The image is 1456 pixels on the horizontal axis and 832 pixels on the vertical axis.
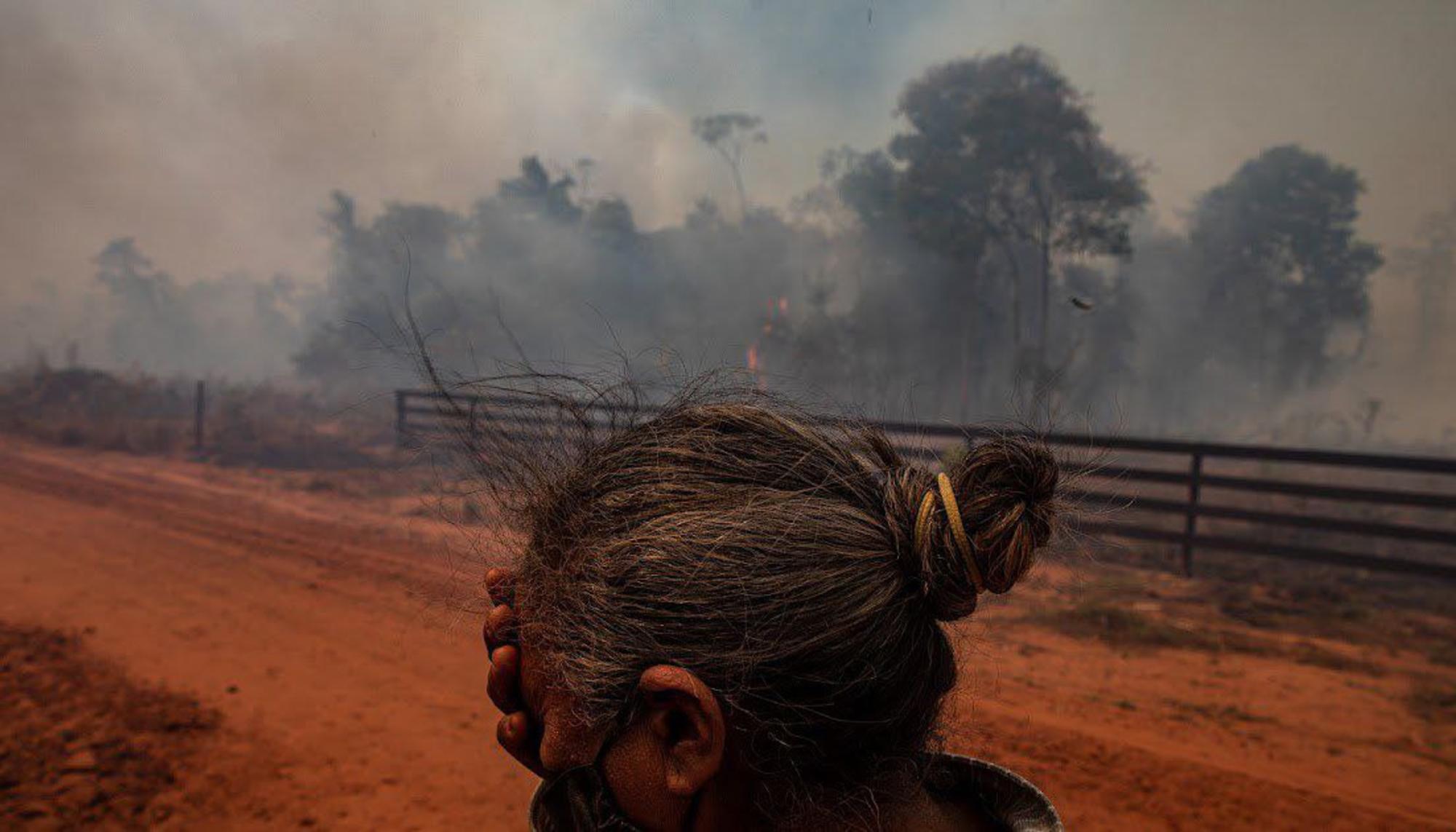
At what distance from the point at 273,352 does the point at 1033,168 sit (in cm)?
7003

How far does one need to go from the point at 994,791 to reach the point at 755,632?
2.24ft

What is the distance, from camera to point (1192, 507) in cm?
832

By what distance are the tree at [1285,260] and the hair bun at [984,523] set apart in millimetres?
47981

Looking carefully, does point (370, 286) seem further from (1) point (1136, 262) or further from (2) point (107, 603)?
(1) point (1136, 262)

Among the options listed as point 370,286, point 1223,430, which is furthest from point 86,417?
point 1223,430

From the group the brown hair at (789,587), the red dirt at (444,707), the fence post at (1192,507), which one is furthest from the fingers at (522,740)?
the fence post at (1192,507)

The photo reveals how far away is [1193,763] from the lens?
3732 millimetres

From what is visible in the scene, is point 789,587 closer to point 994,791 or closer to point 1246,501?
point 994,791

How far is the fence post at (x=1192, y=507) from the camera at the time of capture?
27.2 feet

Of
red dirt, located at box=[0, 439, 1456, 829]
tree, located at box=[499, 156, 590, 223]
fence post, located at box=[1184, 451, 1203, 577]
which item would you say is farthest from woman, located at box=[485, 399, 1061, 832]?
tree, located at box=[499, 156, 590, 223]

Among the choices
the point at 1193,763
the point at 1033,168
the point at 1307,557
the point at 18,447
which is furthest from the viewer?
the point at 1033,168

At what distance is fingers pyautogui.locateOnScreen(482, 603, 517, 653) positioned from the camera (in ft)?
4.40

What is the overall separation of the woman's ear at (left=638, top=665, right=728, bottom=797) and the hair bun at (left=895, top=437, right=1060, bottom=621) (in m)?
0.41

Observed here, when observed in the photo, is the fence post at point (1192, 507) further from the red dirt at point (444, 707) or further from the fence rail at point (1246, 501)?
the red dirt at point (444, 707)
